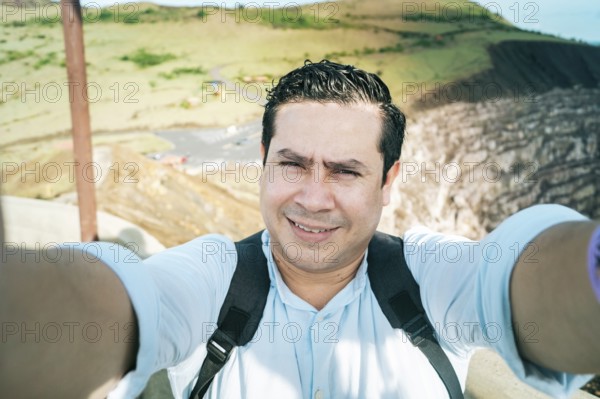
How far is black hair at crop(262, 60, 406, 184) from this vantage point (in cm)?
152

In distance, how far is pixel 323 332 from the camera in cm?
135

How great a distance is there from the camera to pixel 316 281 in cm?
148

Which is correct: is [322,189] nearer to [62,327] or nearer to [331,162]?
[331,162]

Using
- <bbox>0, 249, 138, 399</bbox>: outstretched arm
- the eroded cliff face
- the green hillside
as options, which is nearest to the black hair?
<bbox>0, 249, 138, 399</bbox>: outstretched arm

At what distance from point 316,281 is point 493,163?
505 centimetres

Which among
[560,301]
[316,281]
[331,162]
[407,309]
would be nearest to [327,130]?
[331,162]

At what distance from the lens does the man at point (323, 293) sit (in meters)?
0.77

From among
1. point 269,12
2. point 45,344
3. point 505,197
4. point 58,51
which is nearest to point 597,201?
point 505,197

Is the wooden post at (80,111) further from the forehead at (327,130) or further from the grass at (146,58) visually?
the grass at (146,58)

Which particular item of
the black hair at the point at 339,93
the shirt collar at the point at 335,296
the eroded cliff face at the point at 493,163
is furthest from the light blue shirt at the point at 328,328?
the eroded cliff face at the point at 493,163

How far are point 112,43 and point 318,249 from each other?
599 centimetres

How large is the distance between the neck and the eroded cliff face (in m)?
4.05

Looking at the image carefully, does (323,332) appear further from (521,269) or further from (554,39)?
(554,39)

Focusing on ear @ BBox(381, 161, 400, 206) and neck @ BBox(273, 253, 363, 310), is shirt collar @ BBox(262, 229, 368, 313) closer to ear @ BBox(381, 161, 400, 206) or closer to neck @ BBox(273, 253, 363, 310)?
neck @ BBox(273, 253, 363, 310)
